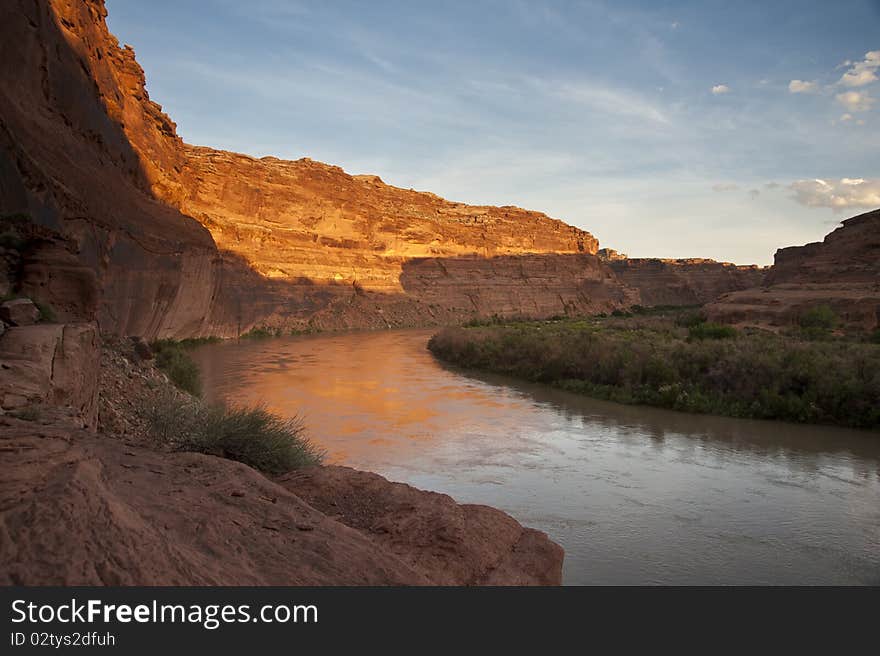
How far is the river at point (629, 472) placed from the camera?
19.1 feet

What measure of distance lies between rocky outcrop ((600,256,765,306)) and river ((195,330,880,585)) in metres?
68.7

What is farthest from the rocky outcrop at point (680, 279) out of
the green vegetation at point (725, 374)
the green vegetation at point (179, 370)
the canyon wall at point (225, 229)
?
the green vegetation at point (179, 370)

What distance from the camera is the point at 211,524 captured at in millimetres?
3020

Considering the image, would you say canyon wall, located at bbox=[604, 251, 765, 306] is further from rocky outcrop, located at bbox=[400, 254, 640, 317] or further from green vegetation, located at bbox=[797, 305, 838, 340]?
green vegetation, located at bbox=[797, 305, 838, 340]

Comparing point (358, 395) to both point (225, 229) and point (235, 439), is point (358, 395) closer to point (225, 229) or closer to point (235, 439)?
point (235, 439)

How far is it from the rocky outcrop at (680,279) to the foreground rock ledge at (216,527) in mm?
77453

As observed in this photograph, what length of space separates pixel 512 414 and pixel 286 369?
397 inches

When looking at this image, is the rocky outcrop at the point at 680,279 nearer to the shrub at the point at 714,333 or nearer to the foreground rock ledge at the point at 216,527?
the shrub at the point at 714,333

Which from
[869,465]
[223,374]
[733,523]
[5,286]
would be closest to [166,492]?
[5,286]

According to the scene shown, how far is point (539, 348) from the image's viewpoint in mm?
19750

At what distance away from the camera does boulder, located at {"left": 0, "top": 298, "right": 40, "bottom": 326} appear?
598 cm

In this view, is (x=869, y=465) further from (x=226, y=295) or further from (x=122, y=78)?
(x=226, y=295)

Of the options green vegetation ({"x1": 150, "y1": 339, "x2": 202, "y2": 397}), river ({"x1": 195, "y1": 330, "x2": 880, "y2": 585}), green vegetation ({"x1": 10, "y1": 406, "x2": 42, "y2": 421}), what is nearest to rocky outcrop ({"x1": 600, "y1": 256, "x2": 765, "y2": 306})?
river ({"x1": 195, "y1": 330, "x2": 880, "y2": 585})

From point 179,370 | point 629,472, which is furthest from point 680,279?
point 629,472
